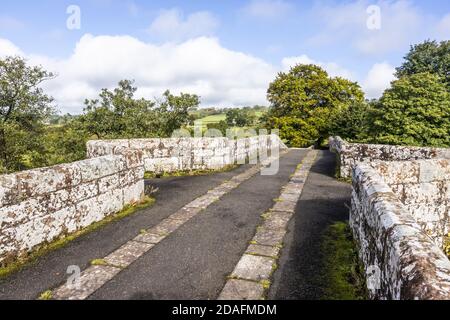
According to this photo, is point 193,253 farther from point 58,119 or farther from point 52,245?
point 58,119

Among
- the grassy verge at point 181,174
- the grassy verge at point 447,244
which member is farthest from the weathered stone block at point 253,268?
the grassy verge at point 181,174

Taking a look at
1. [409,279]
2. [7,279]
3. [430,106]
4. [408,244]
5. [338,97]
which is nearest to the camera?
[409,279]

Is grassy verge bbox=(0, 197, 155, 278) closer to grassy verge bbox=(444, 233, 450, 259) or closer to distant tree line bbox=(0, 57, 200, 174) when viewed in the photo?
grassy verge bbox=(444, 233, 450, 259)

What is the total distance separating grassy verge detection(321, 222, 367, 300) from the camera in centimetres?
312

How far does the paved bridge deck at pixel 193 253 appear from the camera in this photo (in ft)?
10.5

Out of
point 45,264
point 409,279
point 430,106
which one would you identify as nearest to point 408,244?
point 409,279

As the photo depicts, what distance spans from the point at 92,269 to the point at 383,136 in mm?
19427

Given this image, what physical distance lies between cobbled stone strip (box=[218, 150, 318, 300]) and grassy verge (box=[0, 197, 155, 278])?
104 inches

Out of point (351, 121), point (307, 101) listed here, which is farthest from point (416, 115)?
point (307, 101)

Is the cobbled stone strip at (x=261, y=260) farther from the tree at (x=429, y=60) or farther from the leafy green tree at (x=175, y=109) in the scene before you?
the tree at (x=429, y=60)

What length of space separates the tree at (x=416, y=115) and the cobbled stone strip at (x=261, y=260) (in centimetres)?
1536

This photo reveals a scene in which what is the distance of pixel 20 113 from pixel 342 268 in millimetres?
23576
